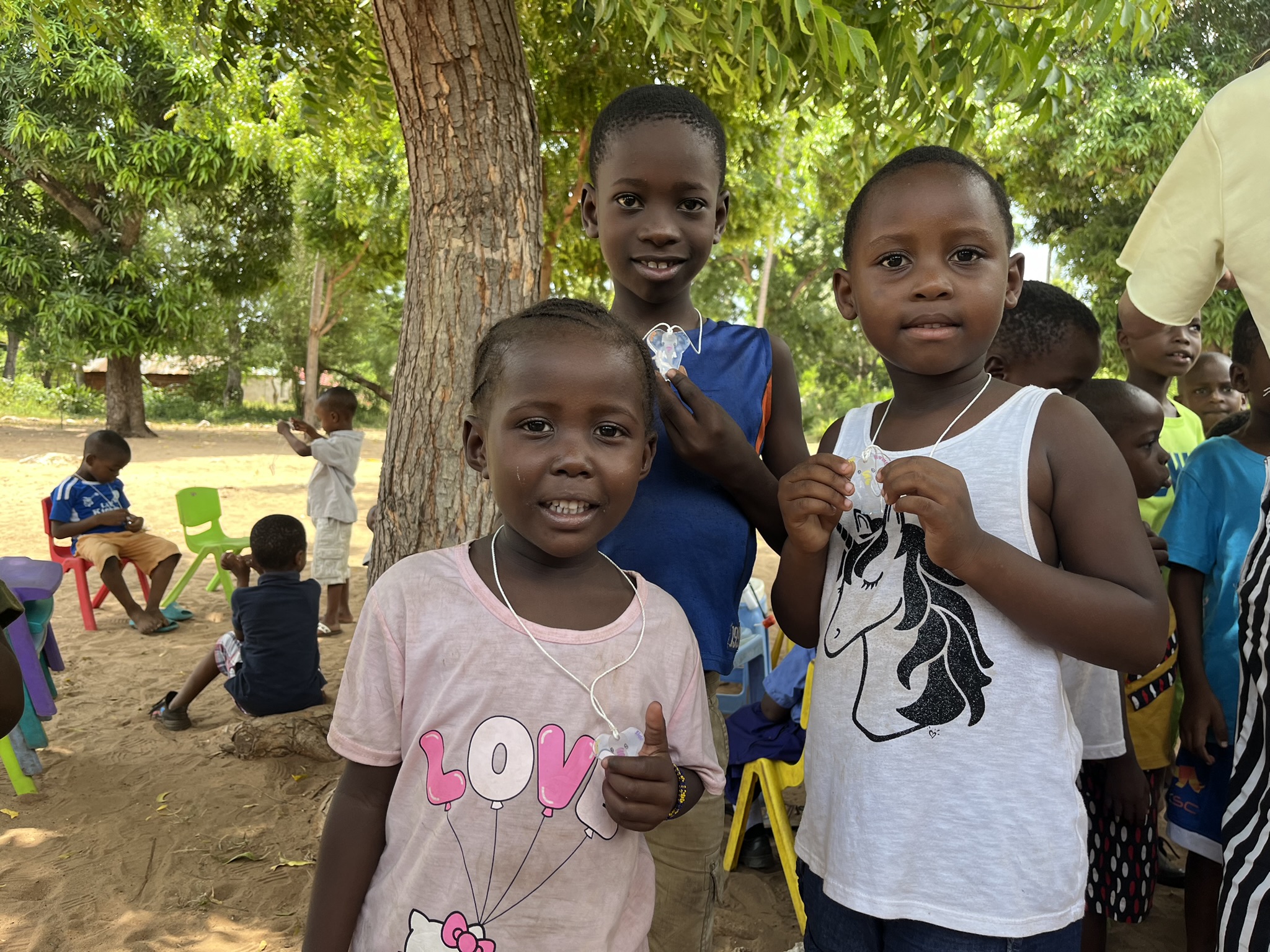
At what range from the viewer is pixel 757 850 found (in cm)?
327

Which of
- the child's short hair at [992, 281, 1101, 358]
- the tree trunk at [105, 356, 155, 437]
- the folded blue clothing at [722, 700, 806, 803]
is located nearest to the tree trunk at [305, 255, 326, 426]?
the tree trunk at [105, 356, 155, 437]

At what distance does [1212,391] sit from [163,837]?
4.84 metres

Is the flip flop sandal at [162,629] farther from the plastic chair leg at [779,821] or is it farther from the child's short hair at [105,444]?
the plastic chair leg at [779,821]

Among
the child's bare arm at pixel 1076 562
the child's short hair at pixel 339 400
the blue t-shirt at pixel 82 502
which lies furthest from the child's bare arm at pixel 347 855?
the blue t-shirt at pixel 82 502

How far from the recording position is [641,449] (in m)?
1.45

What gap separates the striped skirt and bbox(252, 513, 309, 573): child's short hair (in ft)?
13.0

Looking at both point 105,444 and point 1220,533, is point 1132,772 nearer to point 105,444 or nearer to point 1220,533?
point 1220,533

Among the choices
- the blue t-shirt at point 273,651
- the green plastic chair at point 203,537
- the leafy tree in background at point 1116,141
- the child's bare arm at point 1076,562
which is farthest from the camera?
the leafy tree in background at point 1116,141

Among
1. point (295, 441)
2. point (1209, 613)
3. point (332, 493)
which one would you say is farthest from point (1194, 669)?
point (295, 441)

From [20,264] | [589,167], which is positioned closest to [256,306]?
[20,264]

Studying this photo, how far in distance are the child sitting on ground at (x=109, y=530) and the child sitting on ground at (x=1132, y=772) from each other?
20.0 feet

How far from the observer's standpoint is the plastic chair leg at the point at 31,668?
388 centimetres

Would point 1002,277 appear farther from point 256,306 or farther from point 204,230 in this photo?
point 256,306

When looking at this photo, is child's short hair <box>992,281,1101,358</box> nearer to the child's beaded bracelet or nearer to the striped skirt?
the striped skirt
